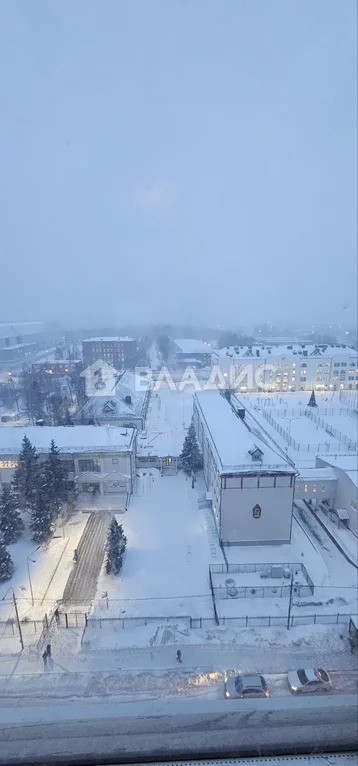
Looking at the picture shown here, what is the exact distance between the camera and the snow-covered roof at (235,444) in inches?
327

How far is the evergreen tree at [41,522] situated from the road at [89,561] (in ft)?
2.69

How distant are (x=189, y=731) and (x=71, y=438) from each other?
34.6 ft

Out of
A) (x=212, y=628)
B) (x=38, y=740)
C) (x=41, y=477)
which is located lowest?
(x=212, y=628)

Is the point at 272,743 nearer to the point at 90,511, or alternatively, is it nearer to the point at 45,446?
the point at 90,511

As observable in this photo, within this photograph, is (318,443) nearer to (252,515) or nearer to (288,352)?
(252,515)

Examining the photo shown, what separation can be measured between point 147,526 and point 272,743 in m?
8.10

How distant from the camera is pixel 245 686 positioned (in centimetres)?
430

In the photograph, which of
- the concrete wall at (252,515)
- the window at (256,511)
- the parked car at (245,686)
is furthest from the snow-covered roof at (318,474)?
the parked car at (245,686)

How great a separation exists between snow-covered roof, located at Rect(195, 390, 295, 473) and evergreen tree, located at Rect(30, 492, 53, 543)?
411 cm

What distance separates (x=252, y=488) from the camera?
8.31 m

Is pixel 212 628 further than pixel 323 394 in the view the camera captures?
No

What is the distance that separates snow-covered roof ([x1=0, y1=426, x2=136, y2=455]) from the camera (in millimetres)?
10867

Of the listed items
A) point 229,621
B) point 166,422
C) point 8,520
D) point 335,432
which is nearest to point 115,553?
point 229,621

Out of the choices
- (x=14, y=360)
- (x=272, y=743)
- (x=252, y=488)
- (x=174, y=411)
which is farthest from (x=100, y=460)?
(x=14, y=360)
